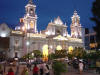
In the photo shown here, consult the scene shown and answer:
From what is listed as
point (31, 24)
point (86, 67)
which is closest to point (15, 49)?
point (31, 24)

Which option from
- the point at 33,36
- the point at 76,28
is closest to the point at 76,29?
the point at 76,28

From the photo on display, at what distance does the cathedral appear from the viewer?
2768 inches

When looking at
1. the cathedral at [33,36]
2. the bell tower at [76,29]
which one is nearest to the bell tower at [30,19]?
the cathedral at [33,36]

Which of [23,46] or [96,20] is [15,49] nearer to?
[23,46]

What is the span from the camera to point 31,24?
79000 mm

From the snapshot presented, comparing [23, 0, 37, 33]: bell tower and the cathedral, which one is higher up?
[23, 0, 37, 33]: bell tower

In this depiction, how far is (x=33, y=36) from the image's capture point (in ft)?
248

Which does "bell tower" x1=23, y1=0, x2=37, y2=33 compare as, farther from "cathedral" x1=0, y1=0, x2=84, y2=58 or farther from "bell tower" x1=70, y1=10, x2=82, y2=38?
"bell tower" x1=70, y1=10, x2=82, y2=38

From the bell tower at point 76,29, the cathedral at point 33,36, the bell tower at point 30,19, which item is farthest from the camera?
the bell tower at point 76,29

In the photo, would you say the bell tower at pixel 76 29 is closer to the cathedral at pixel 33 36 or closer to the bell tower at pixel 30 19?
the cathedral at pixel 33 36

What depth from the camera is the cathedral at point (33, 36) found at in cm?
7031

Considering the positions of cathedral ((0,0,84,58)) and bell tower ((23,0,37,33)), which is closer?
cathedral ((0,0,84,58))

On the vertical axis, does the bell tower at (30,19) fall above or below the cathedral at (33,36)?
above

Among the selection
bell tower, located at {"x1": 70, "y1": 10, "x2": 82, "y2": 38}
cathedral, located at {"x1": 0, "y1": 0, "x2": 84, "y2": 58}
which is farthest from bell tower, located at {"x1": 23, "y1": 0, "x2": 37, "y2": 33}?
bell tower, located at {"x1": 70, "y1": 10, "x2": 82, "y2": 38}
